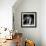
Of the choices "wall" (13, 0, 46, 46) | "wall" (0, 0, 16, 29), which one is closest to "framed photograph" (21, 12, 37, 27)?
"wall" (13, 0, 46, 46)

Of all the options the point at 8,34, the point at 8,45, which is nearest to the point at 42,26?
the point at 8,34

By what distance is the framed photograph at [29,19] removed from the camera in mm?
5477

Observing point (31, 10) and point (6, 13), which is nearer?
point (6, 13)

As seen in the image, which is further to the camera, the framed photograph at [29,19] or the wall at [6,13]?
the framed photograph at [29,19]

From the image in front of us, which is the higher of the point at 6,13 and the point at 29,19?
the point at 6,13

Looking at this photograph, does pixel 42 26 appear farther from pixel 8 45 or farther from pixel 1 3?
pixel 8 45

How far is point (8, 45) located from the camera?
2920 millimetres

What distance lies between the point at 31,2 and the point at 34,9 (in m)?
0.36

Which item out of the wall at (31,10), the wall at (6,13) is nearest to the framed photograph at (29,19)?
the wall at (31,10)

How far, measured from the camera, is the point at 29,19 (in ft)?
18.0

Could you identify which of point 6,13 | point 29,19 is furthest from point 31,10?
point 6,13

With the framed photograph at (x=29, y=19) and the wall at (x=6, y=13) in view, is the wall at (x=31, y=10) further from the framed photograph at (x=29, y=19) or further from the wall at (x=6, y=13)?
the wall at (x=6, y=13)

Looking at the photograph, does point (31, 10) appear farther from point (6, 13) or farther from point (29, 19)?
point (6, 13)

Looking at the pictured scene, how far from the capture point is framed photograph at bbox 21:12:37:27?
18.0ft
